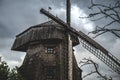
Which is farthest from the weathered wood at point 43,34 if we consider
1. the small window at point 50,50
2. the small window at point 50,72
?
the small window at point 50,72

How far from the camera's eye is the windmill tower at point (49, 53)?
24.7 m

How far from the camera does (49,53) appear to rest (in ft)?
84.2

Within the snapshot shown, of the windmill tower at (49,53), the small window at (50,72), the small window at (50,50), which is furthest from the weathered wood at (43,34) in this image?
the small window at (50,72)

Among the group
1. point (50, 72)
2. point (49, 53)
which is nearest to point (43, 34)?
point (49, 53)

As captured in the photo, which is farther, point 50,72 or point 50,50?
point 50,50

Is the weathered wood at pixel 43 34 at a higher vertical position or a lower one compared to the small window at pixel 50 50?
higher

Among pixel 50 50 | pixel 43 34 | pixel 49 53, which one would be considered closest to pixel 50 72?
pixel 49 53

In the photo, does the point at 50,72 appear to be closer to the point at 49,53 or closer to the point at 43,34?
the point at 49,53

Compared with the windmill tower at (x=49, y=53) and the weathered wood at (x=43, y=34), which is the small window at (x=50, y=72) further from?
the weathered wood at (x=43, y=34)

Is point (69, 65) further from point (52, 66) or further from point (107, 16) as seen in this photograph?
point (107, 16)

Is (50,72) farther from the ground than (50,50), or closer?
closer

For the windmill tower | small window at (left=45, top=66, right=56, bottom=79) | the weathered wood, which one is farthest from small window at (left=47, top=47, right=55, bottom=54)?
small window at (left=45, top=66, right=56, bottom=79)

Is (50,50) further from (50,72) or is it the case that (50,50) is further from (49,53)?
(50,72)

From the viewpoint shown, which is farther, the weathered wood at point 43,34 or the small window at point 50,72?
the weathered wood at point 43,34
